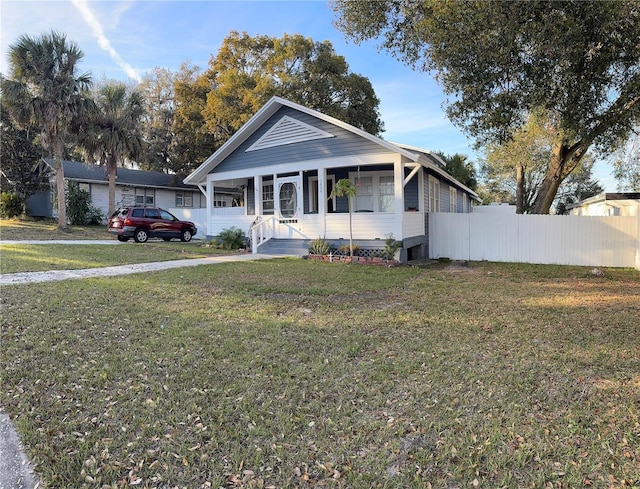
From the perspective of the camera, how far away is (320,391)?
3.44 meters

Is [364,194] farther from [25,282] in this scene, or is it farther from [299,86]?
[299,86]

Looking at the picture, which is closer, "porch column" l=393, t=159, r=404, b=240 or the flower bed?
the flower bed

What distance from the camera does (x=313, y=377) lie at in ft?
12.2

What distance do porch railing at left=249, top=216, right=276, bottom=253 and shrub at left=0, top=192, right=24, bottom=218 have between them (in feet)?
59.5

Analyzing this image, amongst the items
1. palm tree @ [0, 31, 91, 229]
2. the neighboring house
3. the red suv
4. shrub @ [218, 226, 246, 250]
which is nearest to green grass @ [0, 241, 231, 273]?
shrub @ [218, 226, 246, 250]

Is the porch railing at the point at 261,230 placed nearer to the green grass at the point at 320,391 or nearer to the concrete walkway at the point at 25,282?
the concrete walkway at the point at 25,282

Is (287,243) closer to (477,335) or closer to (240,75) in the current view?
(477,335)

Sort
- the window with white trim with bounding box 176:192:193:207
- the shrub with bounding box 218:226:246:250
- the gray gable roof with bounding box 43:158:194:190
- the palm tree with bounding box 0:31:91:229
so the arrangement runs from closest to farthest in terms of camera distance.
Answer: the shrub with bounding box 218:226:246:250, the palm tree with bounding box 0:31:91:229, the gray gable roof with bounding box 43:158:194:190, the window with white trim with bounding box 176:192:193:207

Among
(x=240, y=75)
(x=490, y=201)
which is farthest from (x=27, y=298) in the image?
(x=490, y=201)

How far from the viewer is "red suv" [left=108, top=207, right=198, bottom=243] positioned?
1762cm

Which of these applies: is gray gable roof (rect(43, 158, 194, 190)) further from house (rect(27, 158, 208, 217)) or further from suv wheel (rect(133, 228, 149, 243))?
suv wheel (rect(133, 228, 149, 243))

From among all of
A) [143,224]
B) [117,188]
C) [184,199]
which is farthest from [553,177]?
[184,199]

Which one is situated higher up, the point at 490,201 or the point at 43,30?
the point at 43,30

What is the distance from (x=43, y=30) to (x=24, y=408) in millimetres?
21689
